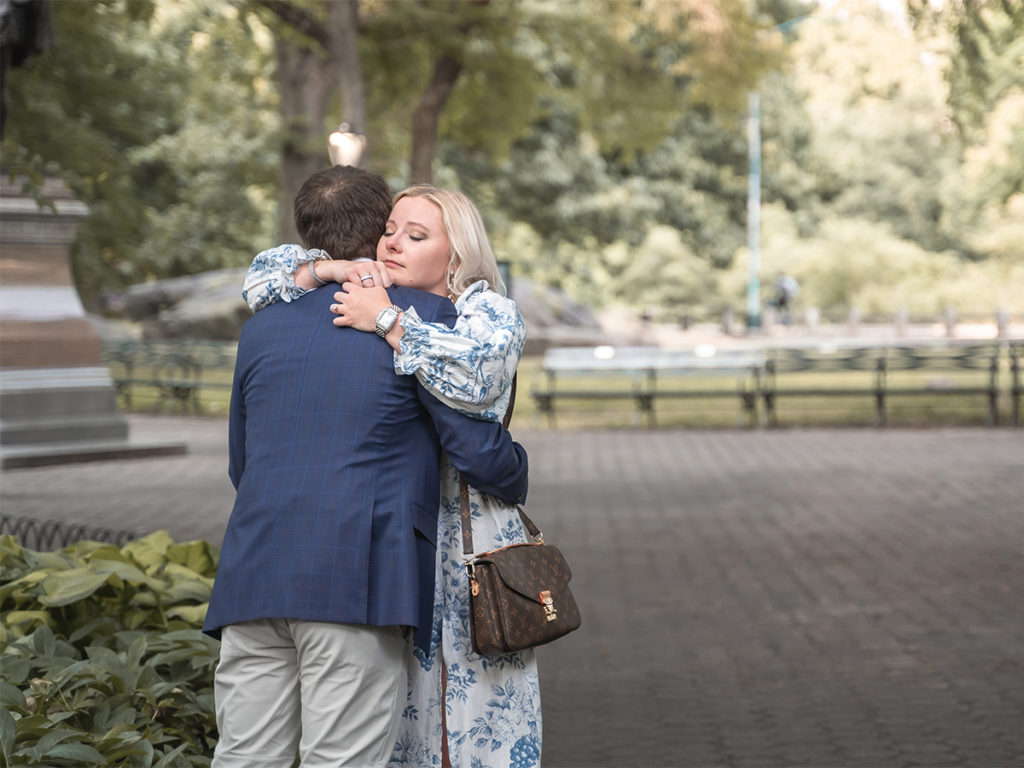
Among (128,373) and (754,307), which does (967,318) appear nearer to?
(754,307)

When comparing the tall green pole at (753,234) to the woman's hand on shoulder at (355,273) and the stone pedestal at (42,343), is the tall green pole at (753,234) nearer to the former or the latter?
the stone pedestal at (42,343)

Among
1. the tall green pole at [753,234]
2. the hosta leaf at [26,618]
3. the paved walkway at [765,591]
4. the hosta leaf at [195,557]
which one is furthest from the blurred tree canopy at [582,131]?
the paved walkway at [765,591]

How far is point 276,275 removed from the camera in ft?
9.77

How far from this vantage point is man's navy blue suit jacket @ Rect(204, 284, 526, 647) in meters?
2.79

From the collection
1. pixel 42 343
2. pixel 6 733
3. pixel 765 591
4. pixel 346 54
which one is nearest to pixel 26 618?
pixel 6 733

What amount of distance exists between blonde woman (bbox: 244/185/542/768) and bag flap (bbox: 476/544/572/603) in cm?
6

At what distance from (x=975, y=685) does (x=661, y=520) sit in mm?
4563

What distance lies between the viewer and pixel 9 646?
4340mm

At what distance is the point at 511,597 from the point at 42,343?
1088 cm

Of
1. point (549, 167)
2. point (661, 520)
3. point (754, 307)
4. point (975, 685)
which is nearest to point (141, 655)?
point (975, 685)

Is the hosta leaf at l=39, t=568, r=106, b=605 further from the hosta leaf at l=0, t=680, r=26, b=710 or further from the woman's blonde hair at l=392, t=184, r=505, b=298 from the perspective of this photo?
the woman's blonde hair at l=392, t=184, r=505, b=298

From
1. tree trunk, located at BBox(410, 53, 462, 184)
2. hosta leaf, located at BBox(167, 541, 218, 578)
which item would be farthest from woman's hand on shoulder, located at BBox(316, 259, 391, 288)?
tree trunk, located at BBox(410, 53, 462, 184)

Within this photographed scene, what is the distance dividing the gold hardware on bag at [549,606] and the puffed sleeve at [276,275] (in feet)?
2.71

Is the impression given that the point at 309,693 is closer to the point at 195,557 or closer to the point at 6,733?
the point at 6,733
